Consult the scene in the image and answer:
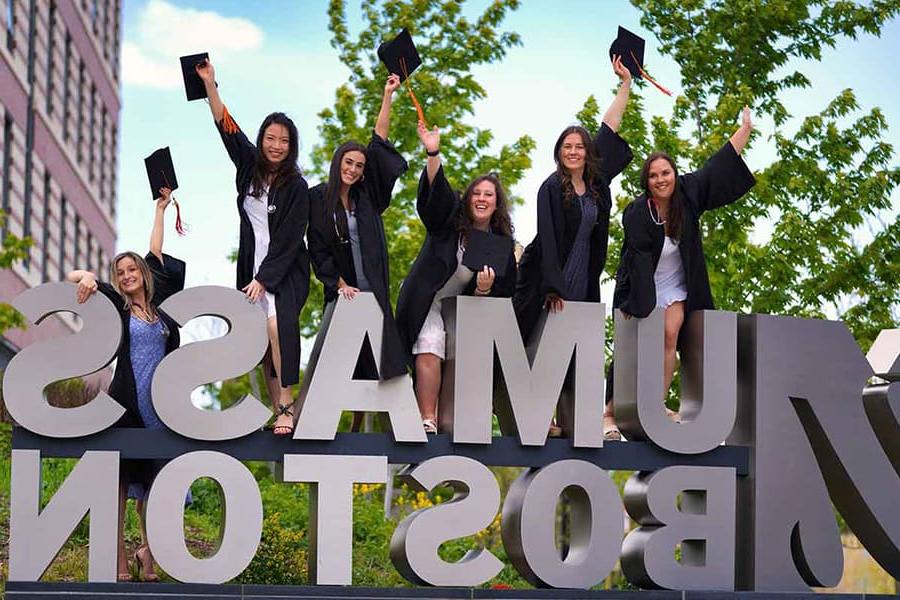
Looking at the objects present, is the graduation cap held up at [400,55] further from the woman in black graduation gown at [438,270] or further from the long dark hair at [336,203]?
the long dark hair at [336,203]

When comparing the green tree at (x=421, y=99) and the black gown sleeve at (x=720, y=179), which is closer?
the black gown sleeve at (x=720, y=179)

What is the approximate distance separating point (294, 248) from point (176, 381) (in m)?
1.08

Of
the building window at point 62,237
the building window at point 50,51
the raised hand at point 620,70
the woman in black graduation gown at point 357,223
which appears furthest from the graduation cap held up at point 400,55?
the building window at point 62,237

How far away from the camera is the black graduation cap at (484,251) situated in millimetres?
9102

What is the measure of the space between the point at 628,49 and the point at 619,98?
1.58 ft

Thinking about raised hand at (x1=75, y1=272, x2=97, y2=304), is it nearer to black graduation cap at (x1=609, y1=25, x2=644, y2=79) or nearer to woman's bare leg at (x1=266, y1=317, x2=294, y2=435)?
woman's bare leg at (x1=266, y1=317, x2=294, y2=435)

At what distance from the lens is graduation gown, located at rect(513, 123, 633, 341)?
9273 millimetres

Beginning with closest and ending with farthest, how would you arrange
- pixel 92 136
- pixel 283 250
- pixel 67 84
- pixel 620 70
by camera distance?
1. pixel 283 250
2. pixel 620 70
3. pixel 67 84
4. pixel 92 136

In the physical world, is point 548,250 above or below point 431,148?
below

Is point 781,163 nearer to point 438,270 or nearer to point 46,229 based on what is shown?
point 438,270

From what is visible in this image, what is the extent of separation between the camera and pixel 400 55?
31.0 feet

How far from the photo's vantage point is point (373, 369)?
9.11 metres

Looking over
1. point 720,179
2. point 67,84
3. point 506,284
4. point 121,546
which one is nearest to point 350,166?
point 506,284

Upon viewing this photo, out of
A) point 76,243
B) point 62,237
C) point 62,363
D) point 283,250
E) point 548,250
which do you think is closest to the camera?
point 62,363
